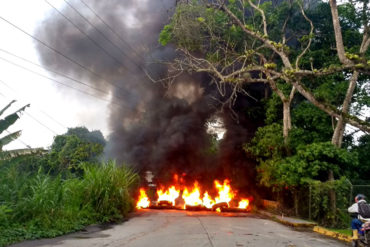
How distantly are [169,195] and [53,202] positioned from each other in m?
15.5

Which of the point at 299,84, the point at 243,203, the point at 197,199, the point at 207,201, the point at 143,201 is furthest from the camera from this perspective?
the point at 197,199

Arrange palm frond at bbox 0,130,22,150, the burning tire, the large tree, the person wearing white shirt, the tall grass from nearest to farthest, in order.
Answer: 1. the person wearing white shirt
2. the tall grass
3. palm frond at bbox 0,130,22,150
4. the large tree
5. the burning tire

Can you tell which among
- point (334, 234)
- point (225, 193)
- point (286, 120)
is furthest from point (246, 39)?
point (334, 234)

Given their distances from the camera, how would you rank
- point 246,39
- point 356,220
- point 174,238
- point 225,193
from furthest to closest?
point 225,193 < point 246,39 < point 174,238 < point 356,220

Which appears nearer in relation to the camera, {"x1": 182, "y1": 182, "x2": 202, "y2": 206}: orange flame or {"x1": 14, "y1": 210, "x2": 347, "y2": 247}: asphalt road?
{"x1": 14, "y1": 210, "x2": 347, "y2": 247}: asphalt road

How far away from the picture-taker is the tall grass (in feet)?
32.4

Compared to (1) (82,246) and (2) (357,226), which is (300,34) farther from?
(1) (82,246)

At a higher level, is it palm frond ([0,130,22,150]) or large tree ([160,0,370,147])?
large tree ([160,0,370,147])

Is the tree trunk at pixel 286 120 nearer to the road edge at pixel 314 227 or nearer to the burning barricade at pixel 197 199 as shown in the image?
the road edge at pixel 314 227

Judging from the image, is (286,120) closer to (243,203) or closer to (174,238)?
(243,203)

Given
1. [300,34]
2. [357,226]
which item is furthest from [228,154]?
[357,226]

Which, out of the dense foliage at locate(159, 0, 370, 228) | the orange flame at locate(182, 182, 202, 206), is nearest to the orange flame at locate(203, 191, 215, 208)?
the orange flame at locate(182, 182, 202, 206)

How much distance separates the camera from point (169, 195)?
26.0 metres

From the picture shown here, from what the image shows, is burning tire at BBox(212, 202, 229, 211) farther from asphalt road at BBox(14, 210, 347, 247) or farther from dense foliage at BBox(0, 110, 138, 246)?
asphalt road at BBox(14, 210, 347, 247)
